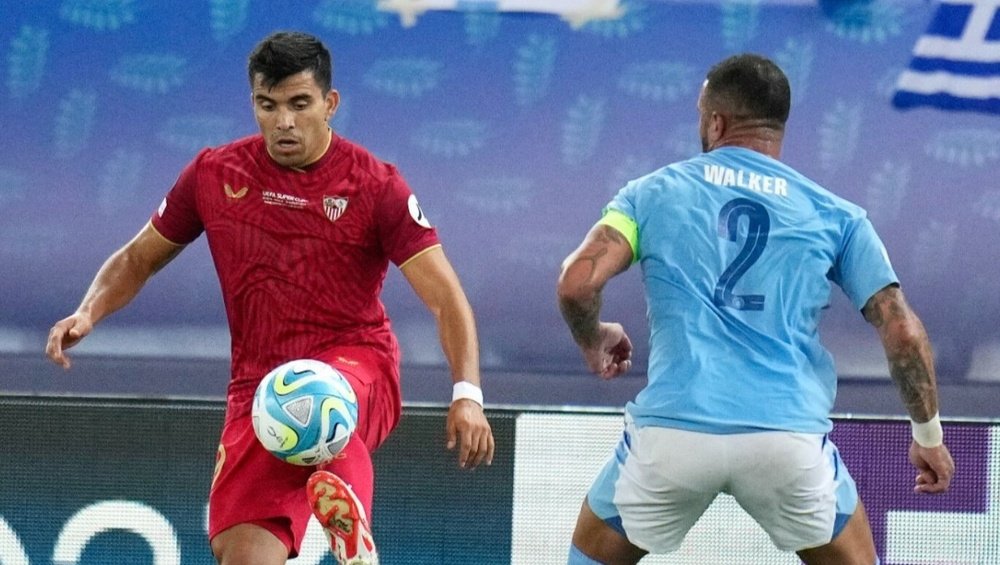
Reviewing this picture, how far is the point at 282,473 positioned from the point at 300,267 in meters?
0.53

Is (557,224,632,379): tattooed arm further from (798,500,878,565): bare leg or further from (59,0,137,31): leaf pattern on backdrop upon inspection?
(59,0,137,31): leaf pattern on backdrop

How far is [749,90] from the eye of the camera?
419 cm

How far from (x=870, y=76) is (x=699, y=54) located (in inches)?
26.8

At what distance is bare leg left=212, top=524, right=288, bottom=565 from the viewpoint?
4.11 m

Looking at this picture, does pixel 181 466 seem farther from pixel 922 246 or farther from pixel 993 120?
pixel 993 120

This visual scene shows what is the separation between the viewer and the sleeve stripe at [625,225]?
405cm

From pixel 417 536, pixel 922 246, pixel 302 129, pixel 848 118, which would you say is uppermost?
pixel 302 129

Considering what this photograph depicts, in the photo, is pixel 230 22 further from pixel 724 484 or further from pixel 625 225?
pixel 724 484

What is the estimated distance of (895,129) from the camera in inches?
269

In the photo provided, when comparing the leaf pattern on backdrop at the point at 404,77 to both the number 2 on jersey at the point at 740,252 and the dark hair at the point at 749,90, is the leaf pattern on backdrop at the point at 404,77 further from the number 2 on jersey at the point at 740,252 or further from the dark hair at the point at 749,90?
the number 2 on jersey at the point at 740,252

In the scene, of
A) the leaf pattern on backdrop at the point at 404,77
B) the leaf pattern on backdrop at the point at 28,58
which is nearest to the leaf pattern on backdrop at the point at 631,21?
the leaf pattern on backdrop at the point at 404,77

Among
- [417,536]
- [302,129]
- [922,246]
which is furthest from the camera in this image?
[922,246]

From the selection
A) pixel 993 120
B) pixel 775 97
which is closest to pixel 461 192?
pixel 993 120

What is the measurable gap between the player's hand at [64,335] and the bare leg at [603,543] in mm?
1331
